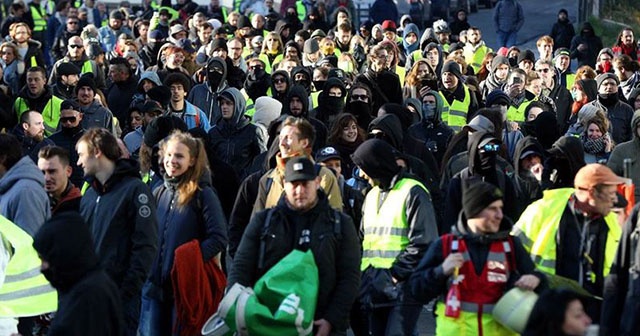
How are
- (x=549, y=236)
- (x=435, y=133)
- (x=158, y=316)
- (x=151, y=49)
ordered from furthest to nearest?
(x=151, y=49), (x=435, y=133), (x=158, y=316), (x=549, y=236)

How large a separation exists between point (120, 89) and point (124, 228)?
29.0 ft

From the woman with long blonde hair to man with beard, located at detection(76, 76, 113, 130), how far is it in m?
5.50

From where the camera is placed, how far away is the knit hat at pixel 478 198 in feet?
28.8

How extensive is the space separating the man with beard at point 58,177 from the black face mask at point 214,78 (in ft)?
24.4

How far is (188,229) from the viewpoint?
10.3 metres

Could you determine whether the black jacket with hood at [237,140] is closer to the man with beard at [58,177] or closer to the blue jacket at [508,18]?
the man with beard at [58,177]

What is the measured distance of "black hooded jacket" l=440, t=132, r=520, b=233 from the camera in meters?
10.8

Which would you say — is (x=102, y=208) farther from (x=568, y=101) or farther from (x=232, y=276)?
(x=568, y=101)

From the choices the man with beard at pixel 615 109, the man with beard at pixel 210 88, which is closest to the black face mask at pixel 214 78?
the man with beard at pixel 210 88

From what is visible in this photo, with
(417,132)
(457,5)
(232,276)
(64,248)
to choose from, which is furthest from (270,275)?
(457,5)

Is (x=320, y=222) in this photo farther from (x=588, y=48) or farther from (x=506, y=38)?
(x=506, y=38)

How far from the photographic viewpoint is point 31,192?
10562 millimetres

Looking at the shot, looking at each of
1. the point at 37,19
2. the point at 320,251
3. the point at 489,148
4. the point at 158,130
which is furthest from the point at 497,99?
the point at 37,19

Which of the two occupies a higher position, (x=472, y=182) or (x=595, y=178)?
(x=595, y=178)
